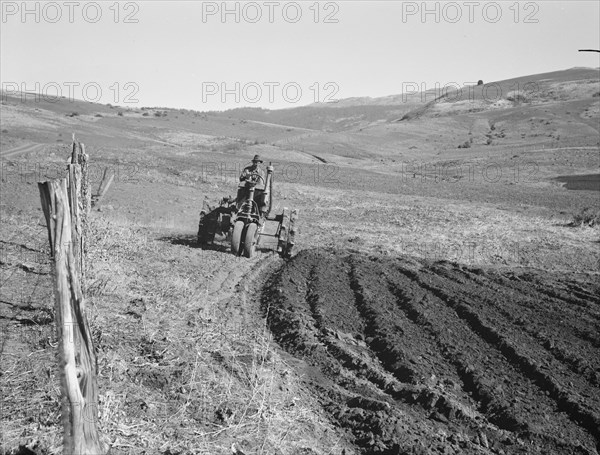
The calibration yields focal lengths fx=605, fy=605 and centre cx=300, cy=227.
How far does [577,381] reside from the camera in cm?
781

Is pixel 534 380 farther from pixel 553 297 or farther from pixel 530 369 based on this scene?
pixel 553 297

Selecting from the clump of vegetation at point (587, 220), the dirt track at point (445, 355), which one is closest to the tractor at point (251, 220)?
the dirt track at point (445, 355)

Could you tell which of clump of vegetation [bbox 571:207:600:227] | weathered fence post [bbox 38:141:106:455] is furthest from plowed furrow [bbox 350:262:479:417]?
clump of vegetation [bbox 571:207:600:227]

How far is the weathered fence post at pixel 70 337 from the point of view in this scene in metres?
4.08

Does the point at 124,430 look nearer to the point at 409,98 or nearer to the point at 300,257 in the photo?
the point at 300,257

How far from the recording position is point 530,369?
803 cm

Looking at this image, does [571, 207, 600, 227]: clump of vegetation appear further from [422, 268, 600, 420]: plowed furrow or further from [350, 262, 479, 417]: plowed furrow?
[350, 262, 479, 417]: plowed furrow

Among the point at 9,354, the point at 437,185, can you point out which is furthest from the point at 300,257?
the point at 437,185

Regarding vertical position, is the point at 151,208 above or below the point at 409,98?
below

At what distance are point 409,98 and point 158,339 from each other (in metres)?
170

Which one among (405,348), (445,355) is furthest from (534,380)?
(405,348)

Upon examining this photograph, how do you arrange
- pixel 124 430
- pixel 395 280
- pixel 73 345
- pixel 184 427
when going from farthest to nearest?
pixel 395 280
pixel 184 427
pixel 124 430
pixel 73 345

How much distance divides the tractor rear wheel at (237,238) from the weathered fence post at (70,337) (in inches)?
384

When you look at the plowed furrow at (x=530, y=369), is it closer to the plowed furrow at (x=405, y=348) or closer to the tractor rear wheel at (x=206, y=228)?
the plowed furrow at (x=405, y=348)
